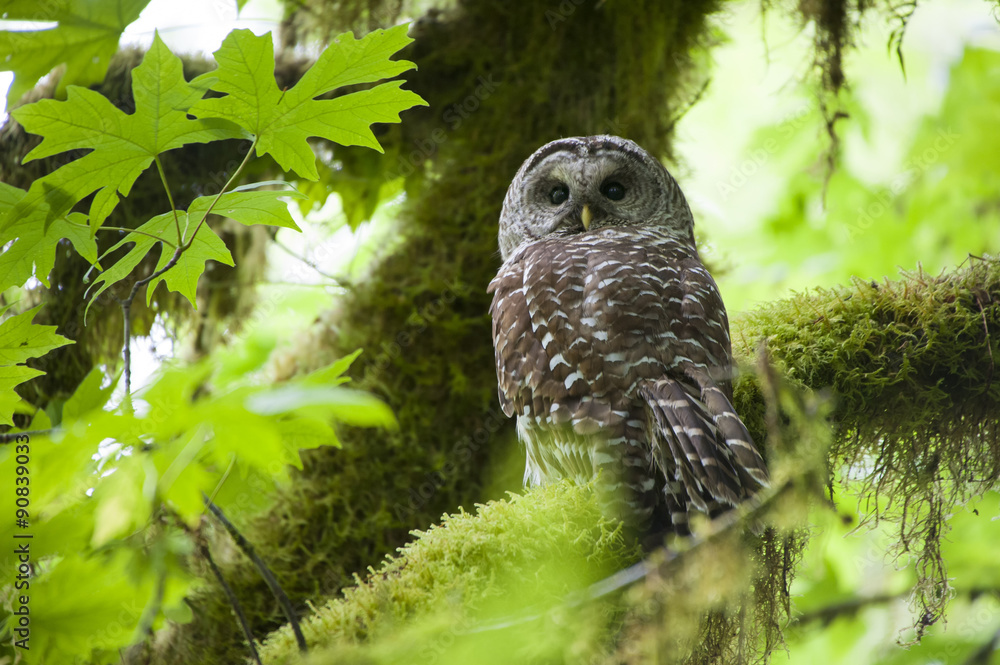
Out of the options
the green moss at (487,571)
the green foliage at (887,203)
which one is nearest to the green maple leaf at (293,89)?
the green moss at (487,571)

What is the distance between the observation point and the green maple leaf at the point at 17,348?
1.27 metres

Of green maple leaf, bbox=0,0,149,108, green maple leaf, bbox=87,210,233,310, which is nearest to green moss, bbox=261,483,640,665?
green maple leaf, bbox=87,210,233,310

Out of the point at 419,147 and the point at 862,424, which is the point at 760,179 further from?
the point at 862,424

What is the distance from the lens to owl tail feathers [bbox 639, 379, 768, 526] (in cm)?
162

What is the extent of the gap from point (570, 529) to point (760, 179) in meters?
6.17

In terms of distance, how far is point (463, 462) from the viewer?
287cm

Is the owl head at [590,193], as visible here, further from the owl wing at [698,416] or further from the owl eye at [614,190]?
the owl wing at [698,416]

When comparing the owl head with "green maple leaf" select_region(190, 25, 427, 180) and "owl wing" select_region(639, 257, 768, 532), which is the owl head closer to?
"owl wing" select_region(639, 257, 768, 532)

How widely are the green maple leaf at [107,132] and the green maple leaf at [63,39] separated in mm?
421

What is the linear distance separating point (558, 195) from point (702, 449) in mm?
1587

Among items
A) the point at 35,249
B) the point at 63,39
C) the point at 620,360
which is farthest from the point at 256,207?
the point at 620,360

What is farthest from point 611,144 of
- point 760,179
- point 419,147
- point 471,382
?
point 760,179

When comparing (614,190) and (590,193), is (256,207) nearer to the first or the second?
(590,193)

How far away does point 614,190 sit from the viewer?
9.57 feet
